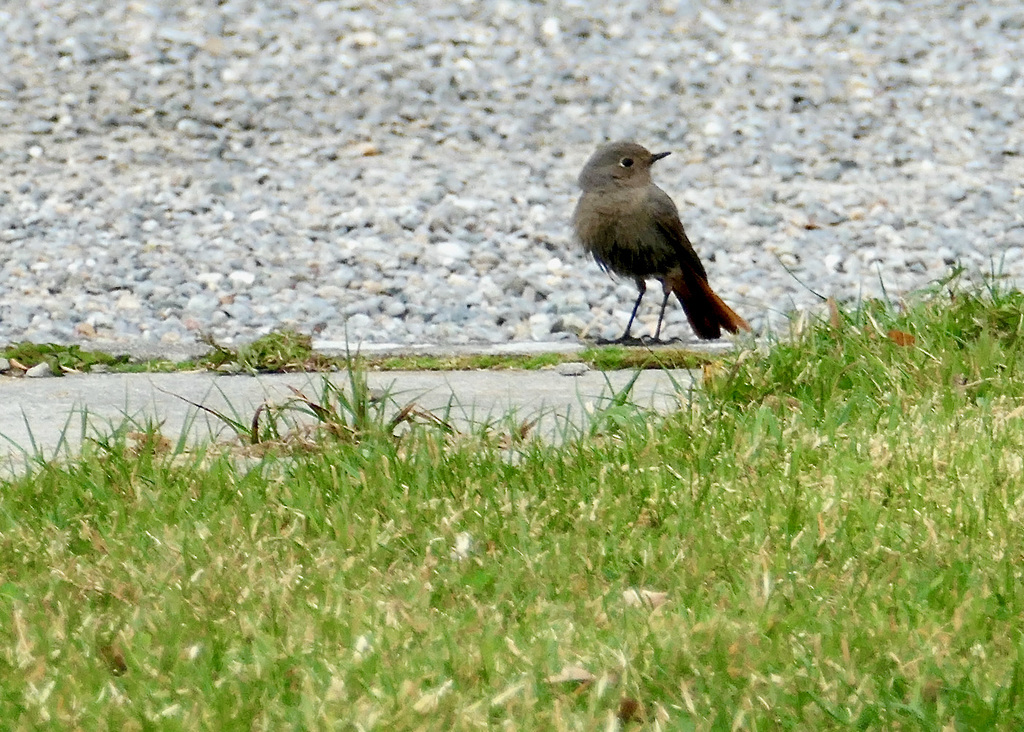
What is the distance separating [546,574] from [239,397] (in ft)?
5.79

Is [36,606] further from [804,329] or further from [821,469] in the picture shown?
[804,329]

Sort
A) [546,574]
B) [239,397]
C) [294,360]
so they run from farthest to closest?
[294,360] < [239,397] < [546,574]

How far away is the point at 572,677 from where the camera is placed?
2275 millimetres

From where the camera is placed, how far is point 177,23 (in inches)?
453

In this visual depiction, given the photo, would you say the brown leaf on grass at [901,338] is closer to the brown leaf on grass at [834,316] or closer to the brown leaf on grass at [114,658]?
the brown leaf on grass at [834,316]

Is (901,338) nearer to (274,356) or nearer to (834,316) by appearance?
(834,316)

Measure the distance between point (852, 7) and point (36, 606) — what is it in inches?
432

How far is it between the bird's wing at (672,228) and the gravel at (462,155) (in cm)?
72

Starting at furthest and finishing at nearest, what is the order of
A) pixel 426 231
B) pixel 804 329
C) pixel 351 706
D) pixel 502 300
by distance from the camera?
pixel 426 231 < pixel 502 300 < pixel 804 329 < pixel 351 706

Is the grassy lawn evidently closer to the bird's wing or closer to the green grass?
the green grass

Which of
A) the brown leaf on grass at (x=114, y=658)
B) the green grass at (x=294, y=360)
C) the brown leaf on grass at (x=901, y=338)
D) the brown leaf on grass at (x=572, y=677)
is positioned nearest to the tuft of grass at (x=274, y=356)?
the green grass at (x=294, y=360)

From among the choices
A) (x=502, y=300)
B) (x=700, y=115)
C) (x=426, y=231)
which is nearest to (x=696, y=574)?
(x=502, y=300)

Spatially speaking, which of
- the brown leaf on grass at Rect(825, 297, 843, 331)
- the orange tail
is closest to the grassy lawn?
the brown leaf on grass at Rect(825, 297, 843, 331)

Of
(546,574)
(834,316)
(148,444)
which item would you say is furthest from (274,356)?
(546,574)
